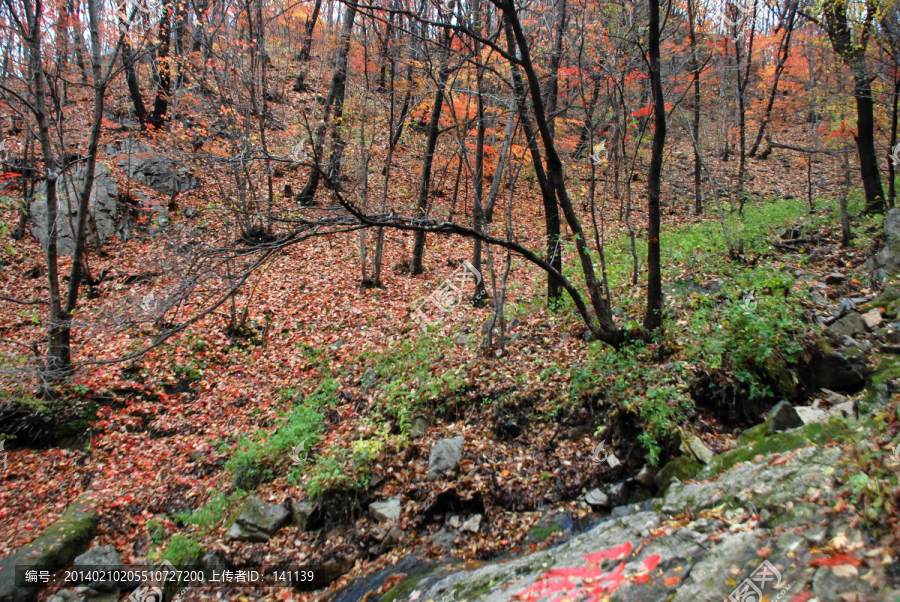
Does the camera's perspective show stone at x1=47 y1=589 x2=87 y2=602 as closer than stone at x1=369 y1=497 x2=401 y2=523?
Yes

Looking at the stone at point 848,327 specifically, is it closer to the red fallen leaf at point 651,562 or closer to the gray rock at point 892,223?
the gray rock at point 892,223

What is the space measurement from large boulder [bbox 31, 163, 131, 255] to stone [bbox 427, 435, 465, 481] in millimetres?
11687

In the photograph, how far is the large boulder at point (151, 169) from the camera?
13693 millimetres

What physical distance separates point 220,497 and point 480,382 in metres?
3.91

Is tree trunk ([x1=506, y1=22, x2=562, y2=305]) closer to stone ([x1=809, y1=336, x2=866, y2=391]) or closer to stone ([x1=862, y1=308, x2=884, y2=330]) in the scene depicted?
stone ([x1=809, y1=336, x2=866, y2=391])

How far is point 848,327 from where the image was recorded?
16.9ft

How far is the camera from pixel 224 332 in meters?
9.60

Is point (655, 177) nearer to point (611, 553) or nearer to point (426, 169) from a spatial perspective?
point (611, 553)

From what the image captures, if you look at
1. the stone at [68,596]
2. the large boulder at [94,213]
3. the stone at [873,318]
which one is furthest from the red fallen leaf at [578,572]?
the large boulder at [94,213]

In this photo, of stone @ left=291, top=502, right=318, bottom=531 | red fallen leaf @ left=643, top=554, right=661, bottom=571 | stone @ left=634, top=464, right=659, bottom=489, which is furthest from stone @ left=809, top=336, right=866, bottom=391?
stone @ left=291, top=502, right=318, bottom=531

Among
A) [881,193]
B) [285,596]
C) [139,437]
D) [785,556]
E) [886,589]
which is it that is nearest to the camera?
[886,589]

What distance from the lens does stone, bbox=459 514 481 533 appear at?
4789 mm

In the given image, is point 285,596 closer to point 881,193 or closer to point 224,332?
point 224,332

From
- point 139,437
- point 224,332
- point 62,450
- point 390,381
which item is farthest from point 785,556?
point 224,332
